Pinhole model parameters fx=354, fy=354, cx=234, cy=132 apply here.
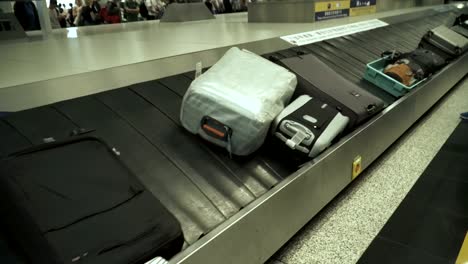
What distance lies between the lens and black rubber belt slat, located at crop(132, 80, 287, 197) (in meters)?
1.71

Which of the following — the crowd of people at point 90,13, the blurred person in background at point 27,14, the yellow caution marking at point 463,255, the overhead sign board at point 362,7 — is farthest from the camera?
the crowd of people at point 90,13

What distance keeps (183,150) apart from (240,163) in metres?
0.29

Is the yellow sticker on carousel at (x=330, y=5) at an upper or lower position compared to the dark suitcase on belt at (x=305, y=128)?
upper

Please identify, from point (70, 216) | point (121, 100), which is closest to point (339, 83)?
point (121, 100)

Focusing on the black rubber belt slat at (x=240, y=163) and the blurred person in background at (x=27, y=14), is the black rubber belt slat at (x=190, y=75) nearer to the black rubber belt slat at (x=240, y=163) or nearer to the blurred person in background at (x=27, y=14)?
the black rubber belt slat at (x=240, y=163)

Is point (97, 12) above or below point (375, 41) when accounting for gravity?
above

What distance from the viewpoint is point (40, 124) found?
1.58 m

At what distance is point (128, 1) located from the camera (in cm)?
989

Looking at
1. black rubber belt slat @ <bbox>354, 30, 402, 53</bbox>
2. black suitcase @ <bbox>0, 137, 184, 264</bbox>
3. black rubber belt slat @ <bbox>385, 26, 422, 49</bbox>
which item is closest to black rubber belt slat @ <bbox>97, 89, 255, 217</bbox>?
black suitcase @ <bbox>0, 137, 184, 264</bbox>

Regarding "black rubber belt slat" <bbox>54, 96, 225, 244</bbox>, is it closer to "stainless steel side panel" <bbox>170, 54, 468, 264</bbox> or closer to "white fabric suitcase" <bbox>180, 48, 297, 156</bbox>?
"stainless steel side panel" <bbox>170, 54, 468, 264</bbox>

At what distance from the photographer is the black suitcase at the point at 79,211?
3.26 feet

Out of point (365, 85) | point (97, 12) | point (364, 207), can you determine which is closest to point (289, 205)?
point (364, 207)

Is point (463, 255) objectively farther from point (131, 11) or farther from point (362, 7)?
point (131, 11)

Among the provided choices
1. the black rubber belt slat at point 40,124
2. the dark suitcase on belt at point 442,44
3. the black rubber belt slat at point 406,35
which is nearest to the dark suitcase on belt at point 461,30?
the black rubber belt slat at point 406,35
